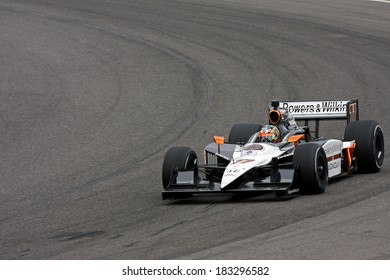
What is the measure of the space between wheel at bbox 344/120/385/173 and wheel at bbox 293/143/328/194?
5.81 ft

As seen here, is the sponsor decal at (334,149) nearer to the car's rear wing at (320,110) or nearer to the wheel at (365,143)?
the wheel at (365,143)

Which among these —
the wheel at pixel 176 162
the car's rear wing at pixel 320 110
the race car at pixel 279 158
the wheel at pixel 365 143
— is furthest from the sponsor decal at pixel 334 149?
the wheel at pixel 176 162

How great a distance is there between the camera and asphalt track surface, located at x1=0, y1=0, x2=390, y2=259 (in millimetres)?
11203

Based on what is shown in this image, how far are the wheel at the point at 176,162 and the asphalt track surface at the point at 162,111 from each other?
0.37 m

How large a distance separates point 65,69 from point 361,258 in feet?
55.0

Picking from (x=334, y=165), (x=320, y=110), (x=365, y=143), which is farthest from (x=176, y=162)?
(x=320, y=110)

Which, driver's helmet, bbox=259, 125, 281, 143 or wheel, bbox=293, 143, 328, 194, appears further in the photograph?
driver's helmet, bbox=259, 125, 281, 143

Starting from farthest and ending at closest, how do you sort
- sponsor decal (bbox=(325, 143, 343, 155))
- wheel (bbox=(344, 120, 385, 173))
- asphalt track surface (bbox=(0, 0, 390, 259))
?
1. wheel (bbox=(344, 120, 385, 173))
2. sponsor decal (bbox=(325, 143, 343, 155))
3. asphalt track surface (bbox=(0, 0, 390, 259))

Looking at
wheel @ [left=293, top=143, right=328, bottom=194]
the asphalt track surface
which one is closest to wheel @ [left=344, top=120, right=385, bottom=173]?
the asphalt track surface

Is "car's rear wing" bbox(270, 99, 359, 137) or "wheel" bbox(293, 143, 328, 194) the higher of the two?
"car's rear wing" bbox(270, 99, 359, 137)

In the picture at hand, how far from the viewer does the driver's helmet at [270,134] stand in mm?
14312

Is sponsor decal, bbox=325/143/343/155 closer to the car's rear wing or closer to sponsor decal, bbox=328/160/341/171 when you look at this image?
sponsor decal, bbox=328/160/341/171

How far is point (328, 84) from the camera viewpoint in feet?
77.3
